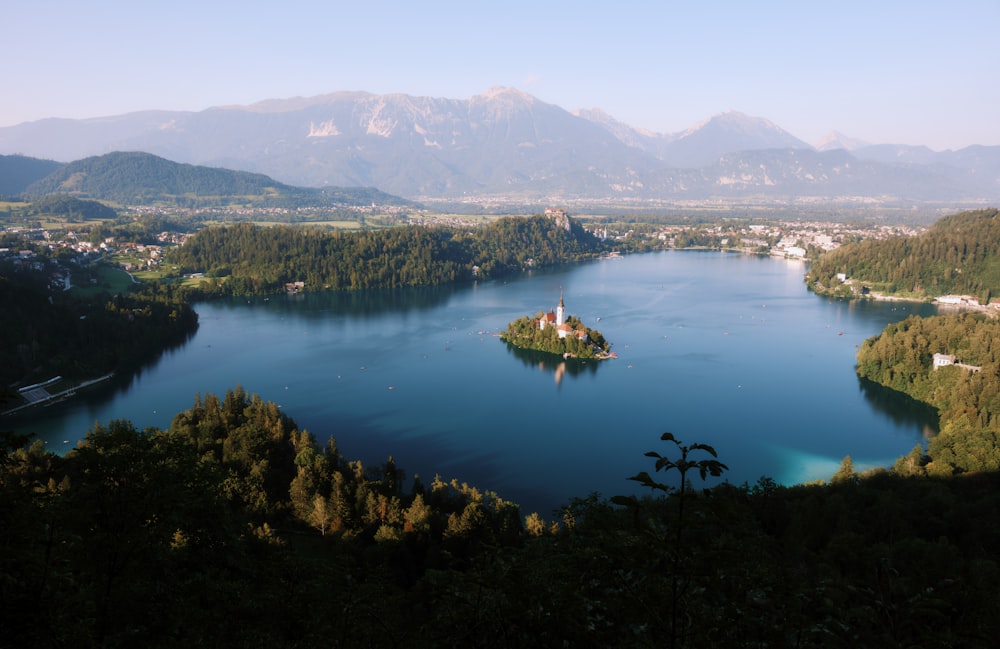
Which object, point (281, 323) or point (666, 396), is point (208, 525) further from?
point (281, 323)

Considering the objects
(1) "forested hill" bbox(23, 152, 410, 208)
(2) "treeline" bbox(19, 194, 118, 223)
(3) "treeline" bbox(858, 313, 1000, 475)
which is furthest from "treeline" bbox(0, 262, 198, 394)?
(1) "forested hill" bbox(23, 152, 410, 208)

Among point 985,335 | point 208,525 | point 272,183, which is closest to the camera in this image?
point 208,525

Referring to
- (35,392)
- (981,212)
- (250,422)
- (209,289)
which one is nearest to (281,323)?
(209,289)

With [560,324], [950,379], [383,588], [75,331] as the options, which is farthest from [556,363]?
[383,588]

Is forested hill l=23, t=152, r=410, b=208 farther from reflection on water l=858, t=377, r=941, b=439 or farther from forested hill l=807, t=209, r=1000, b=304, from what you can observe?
reflection on water l=858, t=377, r=941, b=439

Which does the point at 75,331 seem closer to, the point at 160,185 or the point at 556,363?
the point at 556,363

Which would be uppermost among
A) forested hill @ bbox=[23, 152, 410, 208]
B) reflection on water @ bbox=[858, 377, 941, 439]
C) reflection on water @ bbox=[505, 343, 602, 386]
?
forested hill @ bbox=[23, 152, 410, 208]

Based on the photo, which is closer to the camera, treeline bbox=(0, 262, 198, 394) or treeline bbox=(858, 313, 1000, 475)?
treeline bbox=(858, 313, 1000, 475)

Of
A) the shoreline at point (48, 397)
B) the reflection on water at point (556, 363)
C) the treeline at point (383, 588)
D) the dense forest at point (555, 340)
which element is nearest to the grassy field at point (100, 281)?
the shoreline at point (48, 397)
